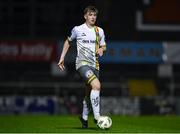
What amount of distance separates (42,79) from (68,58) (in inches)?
58.1

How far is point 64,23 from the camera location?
3291 centimetres

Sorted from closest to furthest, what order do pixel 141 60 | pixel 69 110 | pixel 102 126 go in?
pixel 102 126, pixel 69 110, pixel 141 60

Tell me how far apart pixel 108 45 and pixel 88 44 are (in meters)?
19.2

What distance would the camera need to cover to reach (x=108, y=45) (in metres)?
31.9

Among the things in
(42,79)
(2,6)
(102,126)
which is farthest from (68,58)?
(102,126)

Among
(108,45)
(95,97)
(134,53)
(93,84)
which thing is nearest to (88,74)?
(93,84)

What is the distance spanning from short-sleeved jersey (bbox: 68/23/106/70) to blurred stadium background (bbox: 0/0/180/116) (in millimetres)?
17724

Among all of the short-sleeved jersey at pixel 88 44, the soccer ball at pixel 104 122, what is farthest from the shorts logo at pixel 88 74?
the soccer ball at pixel 104 122

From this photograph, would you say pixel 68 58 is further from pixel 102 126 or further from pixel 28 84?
pixel 102 126

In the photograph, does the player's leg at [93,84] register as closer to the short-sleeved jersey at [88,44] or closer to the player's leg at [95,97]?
the player's leg at [95,97]

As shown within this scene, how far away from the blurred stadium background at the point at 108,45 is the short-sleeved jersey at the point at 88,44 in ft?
58.2

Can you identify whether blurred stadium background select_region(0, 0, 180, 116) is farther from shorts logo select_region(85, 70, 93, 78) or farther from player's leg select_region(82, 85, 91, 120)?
shorts logo select_region(85, 70, 93, 78)

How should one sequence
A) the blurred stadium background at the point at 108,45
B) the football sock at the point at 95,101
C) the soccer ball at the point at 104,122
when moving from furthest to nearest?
1. the blurred stadium background at the point at 108,45
2. the football sock at the point at 95,101
3. the soccer ball at the point at 104,122

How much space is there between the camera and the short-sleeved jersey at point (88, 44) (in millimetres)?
12688
